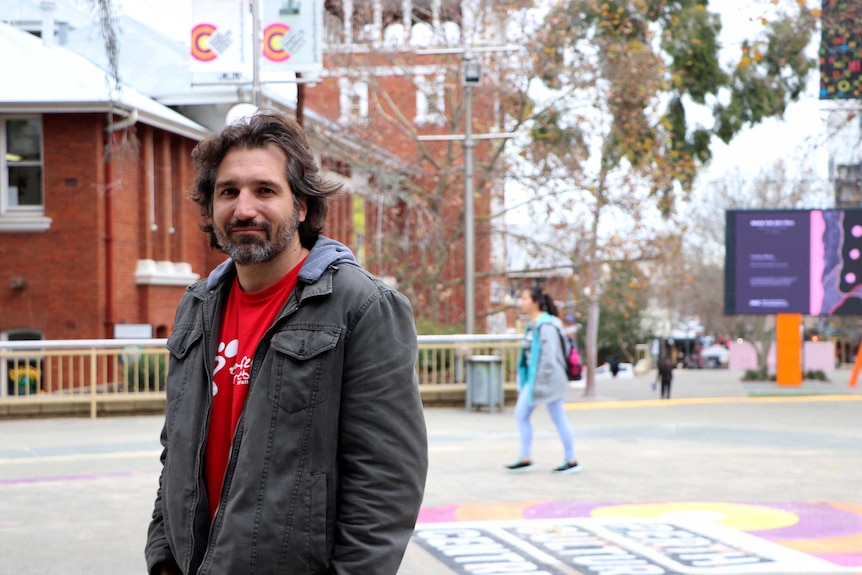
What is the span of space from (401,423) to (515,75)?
913 inches

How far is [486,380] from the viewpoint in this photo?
16.5 meters

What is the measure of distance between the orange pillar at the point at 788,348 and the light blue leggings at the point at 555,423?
53.9 ft

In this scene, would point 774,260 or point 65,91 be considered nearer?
point 65,91

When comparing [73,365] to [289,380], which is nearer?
[289,380]

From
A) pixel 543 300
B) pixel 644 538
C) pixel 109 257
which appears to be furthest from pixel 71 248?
pixel 644 538

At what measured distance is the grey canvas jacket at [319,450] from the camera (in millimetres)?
2807

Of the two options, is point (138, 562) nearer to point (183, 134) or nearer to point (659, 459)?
point (659, 459)

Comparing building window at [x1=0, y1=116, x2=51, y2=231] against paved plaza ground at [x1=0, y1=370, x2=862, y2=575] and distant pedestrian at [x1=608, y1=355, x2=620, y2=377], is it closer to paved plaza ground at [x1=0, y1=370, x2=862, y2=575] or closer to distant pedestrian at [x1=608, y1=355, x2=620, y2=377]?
paved plaza ground at [x1=0, y1=370, x2=862, y2=575]

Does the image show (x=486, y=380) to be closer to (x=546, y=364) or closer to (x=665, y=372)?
(x=546, y=364)

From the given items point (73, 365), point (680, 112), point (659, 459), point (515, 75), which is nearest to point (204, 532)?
point (659, 459)

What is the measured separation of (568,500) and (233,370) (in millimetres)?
6357

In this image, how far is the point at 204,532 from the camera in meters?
2.96

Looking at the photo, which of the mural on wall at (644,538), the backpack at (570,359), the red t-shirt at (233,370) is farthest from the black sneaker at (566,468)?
the red t-shirt at (233,370)

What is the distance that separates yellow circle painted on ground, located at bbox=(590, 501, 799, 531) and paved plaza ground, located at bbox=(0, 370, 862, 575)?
2 centimetres
